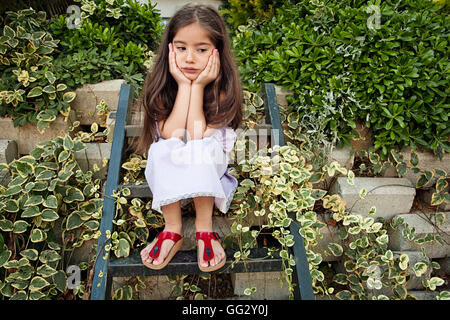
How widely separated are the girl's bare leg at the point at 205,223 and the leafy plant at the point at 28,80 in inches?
47.5

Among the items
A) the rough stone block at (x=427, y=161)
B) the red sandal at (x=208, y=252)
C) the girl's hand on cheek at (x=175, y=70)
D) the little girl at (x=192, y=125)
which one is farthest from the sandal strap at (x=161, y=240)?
the rough stone block at (x=427, y=161)

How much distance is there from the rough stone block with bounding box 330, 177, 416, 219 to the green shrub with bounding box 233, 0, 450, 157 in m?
0.23

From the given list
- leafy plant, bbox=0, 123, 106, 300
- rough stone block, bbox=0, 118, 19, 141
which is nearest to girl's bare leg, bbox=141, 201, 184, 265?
leafy plant, bbox=0, 123, 106, 300

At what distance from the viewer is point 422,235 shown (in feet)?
6.65

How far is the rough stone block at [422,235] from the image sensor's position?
2020 millimetres

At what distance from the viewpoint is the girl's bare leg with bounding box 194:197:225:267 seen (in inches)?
62.1

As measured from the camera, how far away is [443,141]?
83.9 inches

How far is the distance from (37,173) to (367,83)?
6.79 ft

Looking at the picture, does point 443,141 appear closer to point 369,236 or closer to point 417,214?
point 417,214

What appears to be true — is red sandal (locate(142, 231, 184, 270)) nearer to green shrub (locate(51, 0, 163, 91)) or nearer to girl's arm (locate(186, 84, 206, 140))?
girl's arm (locate(186, 84, 206, 140))

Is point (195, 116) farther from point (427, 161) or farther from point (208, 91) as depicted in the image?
point (427, 161)

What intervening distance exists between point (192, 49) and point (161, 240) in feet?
3.12

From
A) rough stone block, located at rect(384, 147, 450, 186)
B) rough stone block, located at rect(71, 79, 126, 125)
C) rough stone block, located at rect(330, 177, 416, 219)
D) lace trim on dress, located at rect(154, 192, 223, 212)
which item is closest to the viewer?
lace trim on dress, located at rect(154, 192, 223, 212)

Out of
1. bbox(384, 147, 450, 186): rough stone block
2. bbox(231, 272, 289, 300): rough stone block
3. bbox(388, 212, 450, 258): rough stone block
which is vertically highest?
bbox(384, 147, 450, 186): rough stone block
